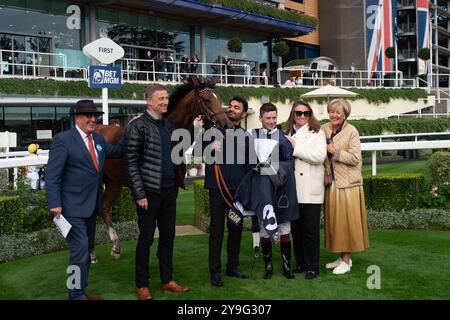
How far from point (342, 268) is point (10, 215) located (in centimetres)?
375

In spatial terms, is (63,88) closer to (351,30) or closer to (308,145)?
(308,145)

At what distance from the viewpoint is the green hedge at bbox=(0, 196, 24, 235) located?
19.9 feet

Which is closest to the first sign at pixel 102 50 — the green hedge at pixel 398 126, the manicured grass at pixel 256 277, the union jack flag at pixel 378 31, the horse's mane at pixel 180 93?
the manicured grass at pixel 256 277

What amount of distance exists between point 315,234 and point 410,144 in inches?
138

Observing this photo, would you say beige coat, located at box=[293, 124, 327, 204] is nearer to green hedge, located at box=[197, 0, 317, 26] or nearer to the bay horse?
the bay horse

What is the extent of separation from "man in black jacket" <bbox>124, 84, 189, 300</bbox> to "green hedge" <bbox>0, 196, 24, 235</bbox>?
2333mm

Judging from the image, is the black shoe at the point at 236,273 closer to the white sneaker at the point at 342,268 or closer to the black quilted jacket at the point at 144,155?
the white sneaker at the point at 342,268

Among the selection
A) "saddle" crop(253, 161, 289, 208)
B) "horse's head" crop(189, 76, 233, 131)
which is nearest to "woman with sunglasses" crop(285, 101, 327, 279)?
"saddle" crop(253, 161, 289, 208)

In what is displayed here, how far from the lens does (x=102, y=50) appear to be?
8508 mm

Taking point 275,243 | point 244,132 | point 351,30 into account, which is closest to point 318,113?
point 351,30

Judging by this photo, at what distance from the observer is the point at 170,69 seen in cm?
2417

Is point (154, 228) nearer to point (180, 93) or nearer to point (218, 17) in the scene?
point (180, 93)

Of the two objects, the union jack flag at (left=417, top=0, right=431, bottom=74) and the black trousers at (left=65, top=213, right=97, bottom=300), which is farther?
the union jack flag at (left=417, top=0, right=431, bottom=74)

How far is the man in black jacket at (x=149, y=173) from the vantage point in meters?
4.39
